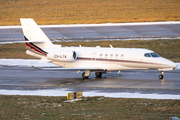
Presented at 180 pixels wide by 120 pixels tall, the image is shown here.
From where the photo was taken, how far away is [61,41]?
52500 millimetres

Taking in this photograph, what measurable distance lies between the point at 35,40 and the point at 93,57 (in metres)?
6.30

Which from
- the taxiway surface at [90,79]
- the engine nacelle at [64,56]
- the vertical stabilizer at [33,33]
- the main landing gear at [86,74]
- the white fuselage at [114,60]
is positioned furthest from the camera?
the vertical stabilizer at [33,33]

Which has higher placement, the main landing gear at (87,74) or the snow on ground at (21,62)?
the snow on ground at (21,62)

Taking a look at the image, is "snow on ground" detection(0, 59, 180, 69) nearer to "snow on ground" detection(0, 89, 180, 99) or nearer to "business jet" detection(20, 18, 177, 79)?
"business jet" detection(20, 18, 177, 79)

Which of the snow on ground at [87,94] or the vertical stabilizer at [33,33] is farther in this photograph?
the vertical stabilizer at [33,33]

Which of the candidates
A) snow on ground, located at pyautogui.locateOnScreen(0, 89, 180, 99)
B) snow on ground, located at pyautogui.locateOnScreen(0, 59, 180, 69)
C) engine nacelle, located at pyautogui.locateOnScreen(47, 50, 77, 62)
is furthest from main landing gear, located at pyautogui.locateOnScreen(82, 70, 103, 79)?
snow on ground, located at pyautogui.locateOnScreen(0, 59, 180, 69)

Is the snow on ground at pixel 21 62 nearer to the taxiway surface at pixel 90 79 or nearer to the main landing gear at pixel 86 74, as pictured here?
the taxiway surface at pixel 90 79

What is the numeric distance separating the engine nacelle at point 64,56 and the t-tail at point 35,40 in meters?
1.58

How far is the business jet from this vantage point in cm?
2884

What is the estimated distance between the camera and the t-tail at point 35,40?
3209cm

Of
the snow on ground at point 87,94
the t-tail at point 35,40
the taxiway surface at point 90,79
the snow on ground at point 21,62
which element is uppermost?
→ the t-tail at point 35,40

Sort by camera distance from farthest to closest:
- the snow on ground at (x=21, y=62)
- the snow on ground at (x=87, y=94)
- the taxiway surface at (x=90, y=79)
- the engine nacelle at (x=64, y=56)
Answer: the snow on ground at (x=21, y=62) < the engine nacelle at (x=64, y=56) < the taxiway surface at (x=90, y=79) < the snow on ground at (x=87, y=94)

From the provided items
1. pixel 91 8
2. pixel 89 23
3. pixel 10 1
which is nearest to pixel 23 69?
pixel 89 23

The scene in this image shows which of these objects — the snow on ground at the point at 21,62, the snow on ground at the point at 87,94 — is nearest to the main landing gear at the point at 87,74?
the snow on ground at the point at 87,94
